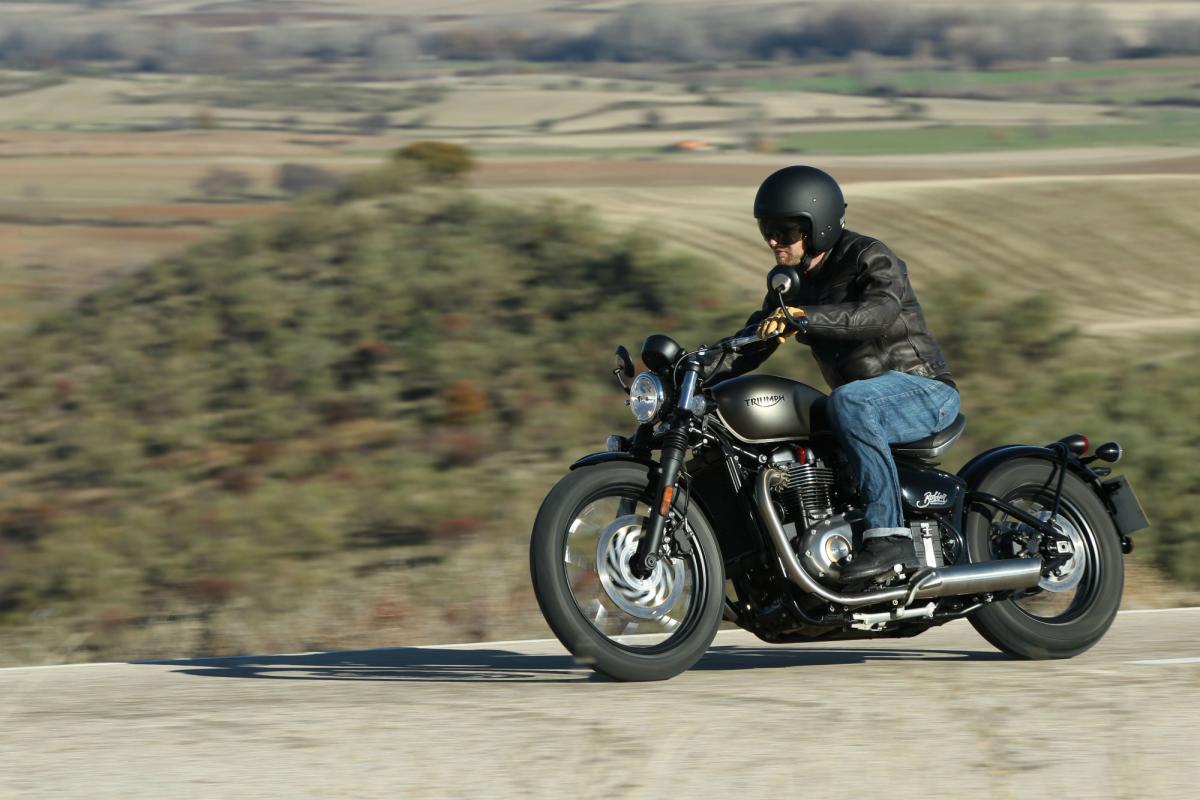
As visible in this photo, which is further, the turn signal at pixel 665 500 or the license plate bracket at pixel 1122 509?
the license plate bracket at pixel 1122 509

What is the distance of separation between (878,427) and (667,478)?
35.6 inches

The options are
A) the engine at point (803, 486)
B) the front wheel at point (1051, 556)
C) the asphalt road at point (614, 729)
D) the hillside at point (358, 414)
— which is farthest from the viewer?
the hillside at point (358, 414)

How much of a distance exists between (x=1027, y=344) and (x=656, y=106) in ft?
160

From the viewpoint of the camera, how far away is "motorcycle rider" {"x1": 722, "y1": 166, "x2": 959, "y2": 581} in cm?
633

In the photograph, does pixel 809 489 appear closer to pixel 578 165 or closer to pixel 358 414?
pixel 358 414

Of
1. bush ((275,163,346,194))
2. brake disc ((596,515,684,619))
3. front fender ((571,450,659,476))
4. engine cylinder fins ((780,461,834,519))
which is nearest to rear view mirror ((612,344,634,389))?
Result: front fender ((571,450,659,476))

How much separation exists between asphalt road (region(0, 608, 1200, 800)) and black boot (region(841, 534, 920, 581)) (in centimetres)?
42

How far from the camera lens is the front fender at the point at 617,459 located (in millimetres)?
6145

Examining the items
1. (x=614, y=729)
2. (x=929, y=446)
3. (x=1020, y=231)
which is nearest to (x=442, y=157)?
(x=1020, y=231)

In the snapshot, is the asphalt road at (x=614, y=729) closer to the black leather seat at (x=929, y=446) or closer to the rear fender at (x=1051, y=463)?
the rear fender at (x=1051, y=463)

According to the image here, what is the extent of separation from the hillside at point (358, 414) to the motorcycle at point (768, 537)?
3.07 m

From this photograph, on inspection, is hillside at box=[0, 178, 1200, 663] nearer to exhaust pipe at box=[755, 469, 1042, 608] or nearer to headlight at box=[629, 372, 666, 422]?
exhaust pipe at box=[755, 469, 1042, 608]

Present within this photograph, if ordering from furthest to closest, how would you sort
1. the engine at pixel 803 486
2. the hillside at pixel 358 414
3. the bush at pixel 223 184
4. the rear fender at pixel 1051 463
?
the bush at pixel 223 184 → the hillside at pixel 358 414 → the rear fender at pixel 1051 463 → the engine at pixel 803 486

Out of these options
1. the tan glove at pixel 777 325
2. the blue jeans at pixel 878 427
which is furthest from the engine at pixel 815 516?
the tan glove at pixel 777 325
